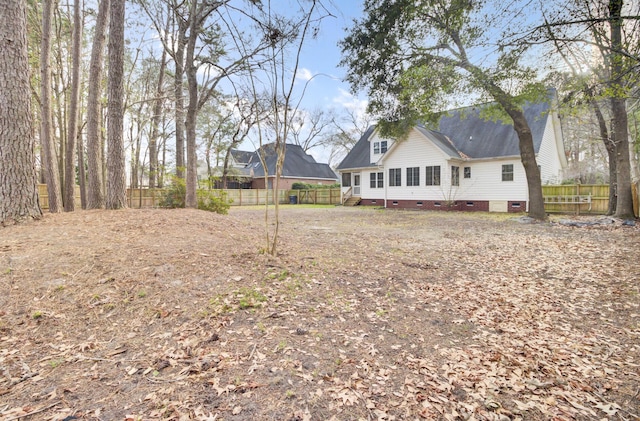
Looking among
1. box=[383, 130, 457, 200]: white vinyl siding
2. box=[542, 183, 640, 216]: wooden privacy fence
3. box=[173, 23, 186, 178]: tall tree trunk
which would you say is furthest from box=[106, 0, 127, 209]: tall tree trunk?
box=[542, 183, 640, 216]: wooden privacy fence

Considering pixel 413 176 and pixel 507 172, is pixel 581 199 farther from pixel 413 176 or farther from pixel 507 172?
pixel 413 176

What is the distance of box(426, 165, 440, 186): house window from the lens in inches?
709

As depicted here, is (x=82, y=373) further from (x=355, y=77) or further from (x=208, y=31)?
(x=355, y=77)

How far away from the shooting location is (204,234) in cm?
551

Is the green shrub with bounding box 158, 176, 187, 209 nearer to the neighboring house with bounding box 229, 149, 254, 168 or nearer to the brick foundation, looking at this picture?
the brick foundation

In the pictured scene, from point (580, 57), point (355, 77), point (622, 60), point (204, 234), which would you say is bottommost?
point (204, 234)

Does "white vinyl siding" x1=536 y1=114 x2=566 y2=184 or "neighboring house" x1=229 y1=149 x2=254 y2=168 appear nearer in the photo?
"white vinyl siding" x1=536 y1=114 x2=566 y2=184

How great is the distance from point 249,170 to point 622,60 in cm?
2933

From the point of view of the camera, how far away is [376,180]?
22062 millimetres

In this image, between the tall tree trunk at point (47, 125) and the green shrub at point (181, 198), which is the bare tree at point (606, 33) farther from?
the tall tree trunk at point (47, 125)

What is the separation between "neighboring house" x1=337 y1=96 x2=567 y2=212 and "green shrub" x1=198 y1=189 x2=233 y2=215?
38.7 ft

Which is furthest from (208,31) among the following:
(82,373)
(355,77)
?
(82,373)

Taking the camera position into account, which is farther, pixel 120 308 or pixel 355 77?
pixel 355 77

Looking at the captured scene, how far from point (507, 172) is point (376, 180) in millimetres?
8144
